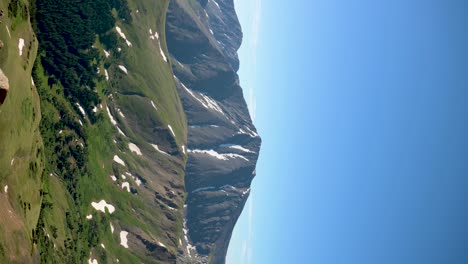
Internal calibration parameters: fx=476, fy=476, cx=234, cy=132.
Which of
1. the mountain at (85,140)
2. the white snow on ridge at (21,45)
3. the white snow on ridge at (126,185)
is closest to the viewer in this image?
the mountain at (85,140)

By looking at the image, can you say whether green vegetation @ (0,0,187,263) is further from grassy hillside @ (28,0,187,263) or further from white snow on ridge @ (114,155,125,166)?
white snow on ridge @ (114,155,125,166)

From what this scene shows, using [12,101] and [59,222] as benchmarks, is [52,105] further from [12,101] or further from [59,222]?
[12,101]

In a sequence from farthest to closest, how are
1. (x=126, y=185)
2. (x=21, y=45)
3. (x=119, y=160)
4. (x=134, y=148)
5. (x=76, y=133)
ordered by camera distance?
(x=134, y=148)
(x=119, y=160)
(x=126, y=185)
(x=76, y=133)
(x=21, y=45)

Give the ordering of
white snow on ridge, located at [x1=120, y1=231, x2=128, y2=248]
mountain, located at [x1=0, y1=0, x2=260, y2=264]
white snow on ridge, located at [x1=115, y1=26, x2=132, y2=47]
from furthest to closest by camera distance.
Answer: white snow on ridge, located at [x1=115, y1=26, x2=132, y2=47]
white snow on ridge, located at [x1=120, y1=231, x2=128, y2=248]
mountain, located at [x1=0, y1=0, x2=260, y2=264]

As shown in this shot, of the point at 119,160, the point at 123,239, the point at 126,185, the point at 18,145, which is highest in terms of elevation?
the point at 18,145

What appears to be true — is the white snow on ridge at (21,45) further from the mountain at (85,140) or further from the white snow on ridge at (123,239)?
the white snow on ridge at (123,239)

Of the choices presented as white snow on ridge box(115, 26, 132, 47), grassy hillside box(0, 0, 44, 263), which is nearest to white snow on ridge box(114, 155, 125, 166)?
white snow on ridge box(115, 26, 132, 47)

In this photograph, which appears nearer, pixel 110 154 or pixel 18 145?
pixel 18 145

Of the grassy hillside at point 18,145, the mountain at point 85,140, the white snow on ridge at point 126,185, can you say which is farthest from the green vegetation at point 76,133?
the white snow on ridge at point 126,185

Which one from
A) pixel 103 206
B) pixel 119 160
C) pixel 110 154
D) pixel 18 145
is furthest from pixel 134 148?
pixel 18 145

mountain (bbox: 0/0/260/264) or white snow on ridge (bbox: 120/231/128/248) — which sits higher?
mountain (bbox: 0/0/260/264)

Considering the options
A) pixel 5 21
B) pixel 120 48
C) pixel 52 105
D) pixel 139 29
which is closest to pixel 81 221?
pixel 52 105

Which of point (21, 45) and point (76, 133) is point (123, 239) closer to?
point (76, 133)
